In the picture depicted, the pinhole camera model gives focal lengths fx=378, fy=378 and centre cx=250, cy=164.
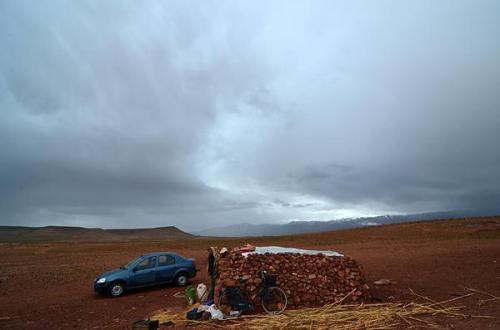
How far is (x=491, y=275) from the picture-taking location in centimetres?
1692

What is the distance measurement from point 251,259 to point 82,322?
5857 mm

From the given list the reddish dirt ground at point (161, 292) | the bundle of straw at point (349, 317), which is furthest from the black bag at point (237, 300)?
the reddish dirt ground at point (161, 292)

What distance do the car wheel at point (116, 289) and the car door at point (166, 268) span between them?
1586mm

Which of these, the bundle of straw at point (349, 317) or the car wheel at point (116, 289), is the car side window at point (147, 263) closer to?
the car wheel at point (116, 289)

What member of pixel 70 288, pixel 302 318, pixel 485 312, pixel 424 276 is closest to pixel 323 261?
pixel 302 318

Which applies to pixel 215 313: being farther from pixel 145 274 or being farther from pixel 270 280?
pixel 145 274

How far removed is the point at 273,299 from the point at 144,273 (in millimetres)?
7044

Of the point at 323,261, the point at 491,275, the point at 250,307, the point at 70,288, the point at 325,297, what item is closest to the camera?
the point at 250,307

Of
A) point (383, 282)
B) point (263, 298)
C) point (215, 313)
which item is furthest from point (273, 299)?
point (383, 282)

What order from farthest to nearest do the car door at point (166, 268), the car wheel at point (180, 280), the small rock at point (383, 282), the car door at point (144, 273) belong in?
1. the car wheel at point (180, 280)
2. the car door at point (166, 268)
3. the car door at point (144, 273)
4. the small rock at point (383, 282)

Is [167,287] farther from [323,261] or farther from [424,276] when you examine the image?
[424,276]

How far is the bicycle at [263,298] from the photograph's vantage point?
38.0 ft

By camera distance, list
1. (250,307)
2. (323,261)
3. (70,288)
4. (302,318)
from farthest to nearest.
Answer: (70,288) → (323,261) → (250,307) → (302,318)

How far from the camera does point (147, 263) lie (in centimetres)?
1683
